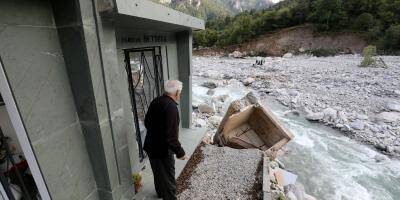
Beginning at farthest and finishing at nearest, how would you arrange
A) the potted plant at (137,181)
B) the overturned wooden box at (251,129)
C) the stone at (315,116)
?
1. the stone at (315,116)
2. the overturned wooden box at (251,129)
3. the potted plant at (137,181)

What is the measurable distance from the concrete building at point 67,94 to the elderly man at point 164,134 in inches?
14.8

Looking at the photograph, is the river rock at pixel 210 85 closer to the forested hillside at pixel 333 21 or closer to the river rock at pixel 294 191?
the river rock at pixel 294 191

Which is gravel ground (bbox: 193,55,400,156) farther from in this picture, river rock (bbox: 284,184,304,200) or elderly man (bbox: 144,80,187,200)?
Result: elderly man (bbox: 144,80,187,200)

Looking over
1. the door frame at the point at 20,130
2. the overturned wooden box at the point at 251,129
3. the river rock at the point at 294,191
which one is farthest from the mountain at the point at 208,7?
the door frame at the point at 20,130

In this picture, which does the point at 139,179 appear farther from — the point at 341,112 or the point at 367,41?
the point at 367,41

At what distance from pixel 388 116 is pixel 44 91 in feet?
33.7

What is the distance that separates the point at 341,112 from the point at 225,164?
6611 millimetres

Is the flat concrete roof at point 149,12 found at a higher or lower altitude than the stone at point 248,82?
higher

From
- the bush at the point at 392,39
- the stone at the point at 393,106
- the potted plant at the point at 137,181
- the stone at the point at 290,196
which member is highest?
the bush at the point at 392,39

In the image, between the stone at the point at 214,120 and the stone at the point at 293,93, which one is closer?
the stone at the point at 214,120

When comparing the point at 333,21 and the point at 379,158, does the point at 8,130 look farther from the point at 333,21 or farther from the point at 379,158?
the point at 333,21

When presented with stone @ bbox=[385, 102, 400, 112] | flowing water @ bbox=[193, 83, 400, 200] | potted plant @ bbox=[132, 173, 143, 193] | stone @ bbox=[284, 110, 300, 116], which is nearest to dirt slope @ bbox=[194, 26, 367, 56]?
stone @ bbox=[385, 102, 400, 112]

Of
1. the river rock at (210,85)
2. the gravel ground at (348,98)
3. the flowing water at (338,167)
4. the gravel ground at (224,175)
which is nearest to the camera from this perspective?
the gravel ground at (224,175)

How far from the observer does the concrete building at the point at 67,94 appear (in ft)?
5.67
